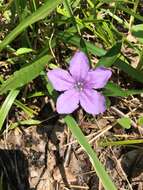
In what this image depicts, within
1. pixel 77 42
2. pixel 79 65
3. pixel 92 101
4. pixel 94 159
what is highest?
pixel 77 42

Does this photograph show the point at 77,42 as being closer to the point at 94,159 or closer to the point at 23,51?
the point at 23,51

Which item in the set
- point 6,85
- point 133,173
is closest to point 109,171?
point 133,173

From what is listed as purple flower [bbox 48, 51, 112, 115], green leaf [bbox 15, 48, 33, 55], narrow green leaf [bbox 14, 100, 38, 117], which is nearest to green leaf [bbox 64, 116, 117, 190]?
purple flower [bbox 48, 51, 112, 115]

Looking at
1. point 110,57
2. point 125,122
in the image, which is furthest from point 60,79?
point 125,122

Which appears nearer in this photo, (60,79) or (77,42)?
(60,79)

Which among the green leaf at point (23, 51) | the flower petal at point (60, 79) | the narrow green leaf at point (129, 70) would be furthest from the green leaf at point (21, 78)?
the narrow green leaf at point (129, 70)

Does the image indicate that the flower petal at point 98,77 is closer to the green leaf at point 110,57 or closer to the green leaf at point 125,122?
the green leaf at point 110,57

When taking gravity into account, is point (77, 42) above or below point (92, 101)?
above
